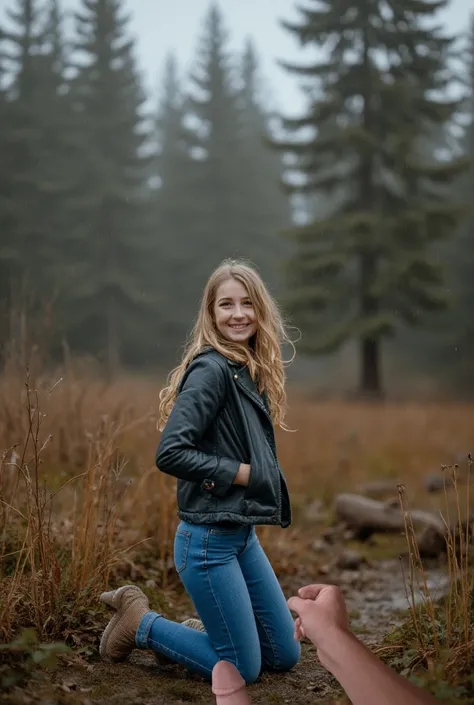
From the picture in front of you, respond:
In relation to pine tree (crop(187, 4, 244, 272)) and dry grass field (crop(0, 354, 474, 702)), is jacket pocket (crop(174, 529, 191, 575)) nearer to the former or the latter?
dry grass field (crop(0, 354, 474, 702))

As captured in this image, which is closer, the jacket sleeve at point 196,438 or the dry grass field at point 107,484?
the jacket sleeve at point 196,438

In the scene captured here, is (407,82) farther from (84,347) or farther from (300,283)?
(84,347)

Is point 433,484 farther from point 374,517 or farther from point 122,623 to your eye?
point 122,623

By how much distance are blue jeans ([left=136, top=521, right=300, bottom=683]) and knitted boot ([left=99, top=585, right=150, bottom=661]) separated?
4 cm

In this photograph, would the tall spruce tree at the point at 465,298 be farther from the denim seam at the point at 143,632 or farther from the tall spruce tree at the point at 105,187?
the denim seam at the point at 143,632

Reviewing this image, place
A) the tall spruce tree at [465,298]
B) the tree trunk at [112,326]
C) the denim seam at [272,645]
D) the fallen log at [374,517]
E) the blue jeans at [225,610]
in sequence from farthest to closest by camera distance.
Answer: the tree trunk at [112,326] < the tall spruce tree at [465,298] < the fallen log at [374,517] < the denim seam at [272,645] < the blue jeans at [225,610]

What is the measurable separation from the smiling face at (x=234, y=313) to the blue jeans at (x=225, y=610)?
836 mm

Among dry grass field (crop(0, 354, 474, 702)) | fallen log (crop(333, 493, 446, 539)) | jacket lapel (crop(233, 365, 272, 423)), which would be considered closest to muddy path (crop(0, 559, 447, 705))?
dry grass field (crop(0, 354, 474, 702))

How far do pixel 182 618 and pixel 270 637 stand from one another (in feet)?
3.17

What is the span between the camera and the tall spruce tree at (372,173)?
1670cm

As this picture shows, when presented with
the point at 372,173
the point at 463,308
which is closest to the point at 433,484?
the point at 372,173

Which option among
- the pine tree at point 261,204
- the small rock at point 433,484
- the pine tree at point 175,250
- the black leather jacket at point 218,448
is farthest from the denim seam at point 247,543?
the pine tree at point 175,250

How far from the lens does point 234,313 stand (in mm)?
3186

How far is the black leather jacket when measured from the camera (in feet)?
9.22
